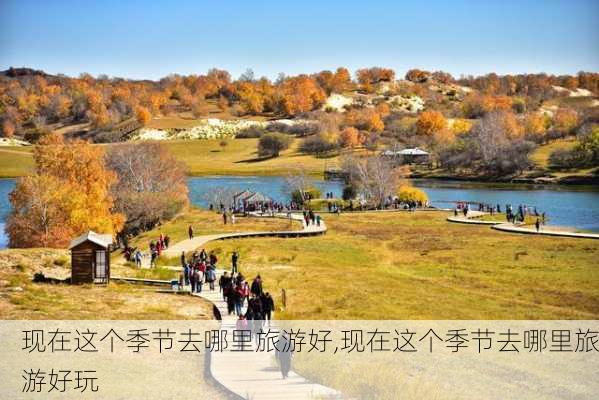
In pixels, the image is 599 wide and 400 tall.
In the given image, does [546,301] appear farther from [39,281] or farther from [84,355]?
[39,281]

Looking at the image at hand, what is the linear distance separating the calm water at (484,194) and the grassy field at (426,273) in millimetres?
15959

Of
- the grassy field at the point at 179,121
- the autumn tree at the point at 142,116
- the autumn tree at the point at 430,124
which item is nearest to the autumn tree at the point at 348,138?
the autumn tree at the point at 430,124

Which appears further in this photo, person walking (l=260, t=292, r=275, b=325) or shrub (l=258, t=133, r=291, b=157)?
shrub (l=258, t=133, r=291, b=157)

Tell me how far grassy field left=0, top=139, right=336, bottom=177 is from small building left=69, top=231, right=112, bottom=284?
84.5 m

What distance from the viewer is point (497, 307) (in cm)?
2655

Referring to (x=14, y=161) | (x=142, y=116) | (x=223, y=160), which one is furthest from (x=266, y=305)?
(x=142, y=116)

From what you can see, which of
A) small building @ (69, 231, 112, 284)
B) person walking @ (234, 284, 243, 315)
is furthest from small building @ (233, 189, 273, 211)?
person walking @ (234, 284, 243, 315)

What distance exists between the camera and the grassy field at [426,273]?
1028 inches

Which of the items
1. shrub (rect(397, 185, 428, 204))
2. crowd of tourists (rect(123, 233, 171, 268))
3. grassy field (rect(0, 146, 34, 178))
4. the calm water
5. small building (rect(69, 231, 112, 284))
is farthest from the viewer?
grassy field (rect(0, 146, 34, 178))

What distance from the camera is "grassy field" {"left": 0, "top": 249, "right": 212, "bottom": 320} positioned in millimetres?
23691

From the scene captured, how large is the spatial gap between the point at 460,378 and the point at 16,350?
37.6ft

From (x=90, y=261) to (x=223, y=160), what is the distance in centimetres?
11516

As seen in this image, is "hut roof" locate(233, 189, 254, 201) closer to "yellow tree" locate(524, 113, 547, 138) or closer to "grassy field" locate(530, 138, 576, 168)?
"grassy field" locate(530, 138, 576, 168)

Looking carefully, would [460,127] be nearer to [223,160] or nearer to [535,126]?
[535,126]
